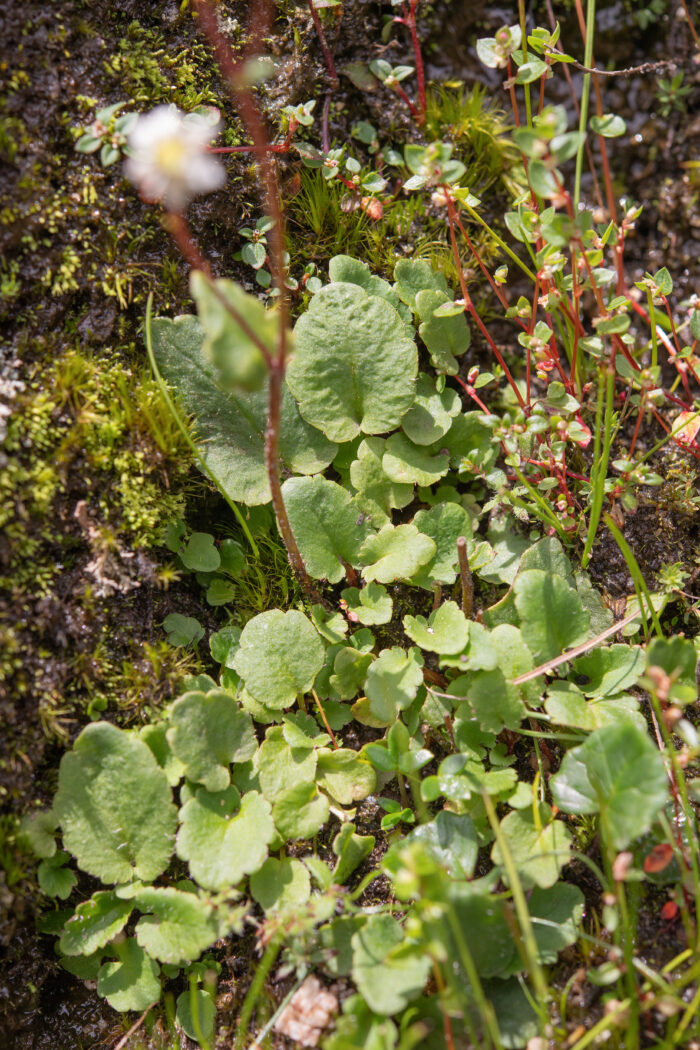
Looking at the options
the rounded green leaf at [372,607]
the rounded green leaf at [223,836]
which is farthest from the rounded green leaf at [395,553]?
the rounded green leaf at [223,836]

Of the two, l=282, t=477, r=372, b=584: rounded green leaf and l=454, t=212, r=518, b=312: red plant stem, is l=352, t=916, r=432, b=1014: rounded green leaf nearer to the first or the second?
l=282, t=477, r=372, b=584: rounded green leaf

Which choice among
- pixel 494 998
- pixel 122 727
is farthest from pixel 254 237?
pixel 494 998

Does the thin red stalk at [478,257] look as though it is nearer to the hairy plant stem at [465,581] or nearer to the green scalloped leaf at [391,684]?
the hairy plant stem at [465,581]

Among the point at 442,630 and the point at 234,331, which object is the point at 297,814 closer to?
the point at 442,630

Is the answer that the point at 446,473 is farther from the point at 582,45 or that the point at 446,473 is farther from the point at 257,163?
the point at 582,45

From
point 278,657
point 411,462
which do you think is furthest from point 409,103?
point 278,657

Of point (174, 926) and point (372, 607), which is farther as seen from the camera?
point (372, 607)
